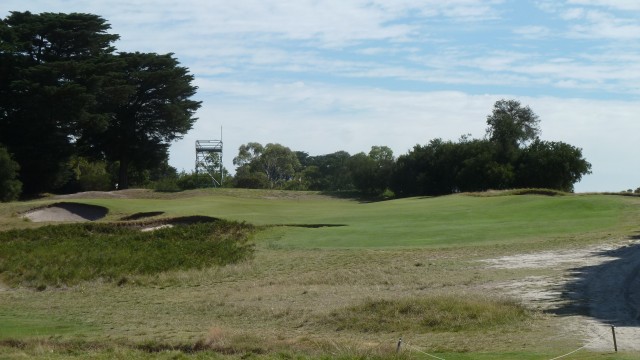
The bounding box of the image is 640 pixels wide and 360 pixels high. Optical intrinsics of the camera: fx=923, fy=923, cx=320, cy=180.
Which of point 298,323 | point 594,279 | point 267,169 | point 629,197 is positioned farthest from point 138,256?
point 267,169

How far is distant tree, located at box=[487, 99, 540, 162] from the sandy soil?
4590cm

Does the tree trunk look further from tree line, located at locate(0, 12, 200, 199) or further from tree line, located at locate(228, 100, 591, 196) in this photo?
tree line, located at locate(228, 100, 591, 196)

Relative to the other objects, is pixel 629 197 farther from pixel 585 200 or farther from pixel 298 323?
pixel 298 323

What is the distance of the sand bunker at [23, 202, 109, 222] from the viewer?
185 feet

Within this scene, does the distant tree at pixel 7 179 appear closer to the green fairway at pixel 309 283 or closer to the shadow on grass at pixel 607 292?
the green fairway at pixel 309 283

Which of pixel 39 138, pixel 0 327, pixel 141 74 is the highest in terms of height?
pixel 141 74

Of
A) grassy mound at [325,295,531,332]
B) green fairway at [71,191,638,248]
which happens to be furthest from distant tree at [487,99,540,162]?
grassy mound at [325,295,531,332]

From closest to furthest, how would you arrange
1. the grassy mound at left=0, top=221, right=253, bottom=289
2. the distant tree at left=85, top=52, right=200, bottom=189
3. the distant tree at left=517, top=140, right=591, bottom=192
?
the grassy mound at left=0, top=221, right=253, bottom=289
the distant tree at left=517, top=140, right=591, bottom=192
the distant tree at left=85, top=52, right=200, bottom=189

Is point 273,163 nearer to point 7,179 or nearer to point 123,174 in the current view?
point 123,174

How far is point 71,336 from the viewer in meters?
22.9

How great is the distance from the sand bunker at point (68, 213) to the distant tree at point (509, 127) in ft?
122

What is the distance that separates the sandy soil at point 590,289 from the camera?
19969 mm

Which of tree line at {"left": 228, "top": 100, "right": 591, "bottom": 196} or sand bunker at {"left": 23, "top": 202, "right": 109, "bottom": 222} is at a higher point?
tree line at {"left": 228, "top": 100, "right": 591, "bottom": 196}

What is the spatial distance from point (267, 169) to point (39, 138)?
6935 cm
